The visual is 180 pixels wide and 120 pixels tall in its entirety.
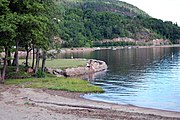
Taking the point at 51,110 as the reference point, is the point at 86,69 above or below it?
above

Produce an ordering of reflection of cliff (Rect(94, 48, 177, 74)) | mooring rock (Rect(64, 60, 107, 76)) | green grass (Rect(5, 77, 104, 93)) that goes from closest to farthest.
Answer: green grass (Rect(5, 77, 104, 93))
mooring rock (Rect(64, 60, 107, 76))
reflection of cliff (Rect(94, 48, 177, 74))

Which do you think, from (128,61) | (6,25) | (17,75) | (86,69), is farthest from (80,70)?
(128,61)

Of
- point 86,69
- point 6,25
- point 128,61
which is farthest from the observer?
point 128,61

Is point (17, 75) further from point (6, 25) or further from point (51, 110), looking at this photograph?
point (51, 110)

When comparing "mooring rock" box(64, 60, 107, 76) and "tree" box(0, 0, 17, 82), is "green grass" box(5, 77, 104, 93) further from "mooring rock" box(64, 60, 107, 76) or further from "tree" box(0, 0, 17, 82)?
"mooring rock" box(64, 60, 107, 76)

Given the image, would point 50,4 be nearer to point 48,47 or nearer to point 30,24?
point 48,47

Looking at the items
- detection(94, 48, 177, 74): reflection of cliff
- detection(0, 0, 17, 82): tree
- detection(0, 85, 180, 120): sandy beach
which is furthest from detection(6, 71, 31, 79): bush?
detection(94, 48, 177, 74): reflection of cliff

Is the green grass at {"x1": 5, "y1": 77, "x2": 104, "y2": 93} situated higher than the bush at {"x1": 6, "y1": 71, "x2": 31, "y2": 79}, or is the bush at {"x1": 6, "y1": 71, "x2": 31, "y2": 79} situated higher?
the bush at {"x1": 6, "y1": 71, "x2": 31, "y2": 79}

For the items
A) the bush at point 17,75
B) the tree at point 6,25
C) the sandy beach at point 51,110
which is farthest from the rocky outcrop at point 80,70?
the sandy beach at point 51,110

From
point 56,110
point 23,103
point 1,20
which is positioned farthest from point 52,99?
point 1,20

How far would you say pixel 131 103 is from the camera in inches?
1307

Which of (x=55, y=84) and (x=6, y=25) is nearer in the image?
(x=6, y=25)

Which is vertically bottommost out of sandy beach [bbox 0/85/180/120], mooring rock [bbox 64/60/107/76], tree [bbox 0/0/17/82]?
sandy beach [bbox 0/85/180/120]

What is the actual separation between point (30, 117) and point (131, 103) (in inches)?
585
